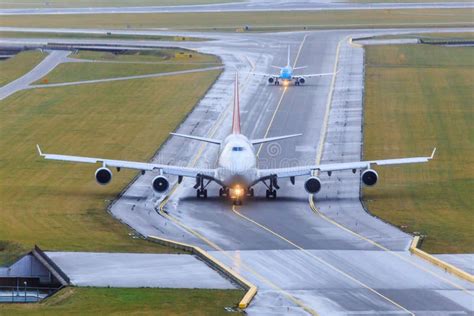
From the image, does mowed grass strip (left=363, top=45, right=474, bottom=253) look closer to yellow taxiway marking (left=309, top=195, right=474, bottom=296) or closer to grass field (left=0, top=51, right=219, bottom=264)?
yellow taxiway marking (left=309, top=195, right=474, bottom=296)

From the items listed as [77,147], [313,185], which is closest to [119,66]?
[77,147]

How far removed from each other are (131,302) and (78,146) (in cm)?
5192

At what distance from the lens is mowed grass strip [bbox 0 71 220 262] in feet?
255

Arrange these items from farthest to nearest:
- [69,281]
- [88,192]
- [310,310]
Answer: [88,192] → [69,281] → [310,310]

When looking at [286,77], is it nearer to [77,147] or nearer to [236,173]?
[77,147]

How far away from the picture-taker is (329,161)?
10381 cm

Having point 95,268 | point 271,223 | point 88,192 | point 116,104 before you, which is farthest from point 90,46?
point 95,268

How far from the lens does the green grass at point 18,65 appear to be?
528ft

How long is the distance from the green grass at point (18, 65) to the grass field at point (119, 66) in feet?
13.2

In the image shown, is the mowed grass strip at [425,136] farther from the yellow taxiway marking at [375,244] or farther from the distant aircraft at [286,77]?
the distant aircraft at [286,77]

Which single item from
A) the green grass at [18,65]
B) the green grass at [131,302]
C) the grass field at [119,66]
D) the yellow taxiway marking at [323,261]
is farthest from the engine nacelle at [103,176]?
the grass field at [119,66]

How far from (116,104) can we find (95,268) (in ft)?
232

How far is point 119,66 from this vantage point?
6604 inches

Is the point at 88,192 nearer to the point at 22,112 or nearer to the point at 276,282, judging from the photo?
the point at 276,282
